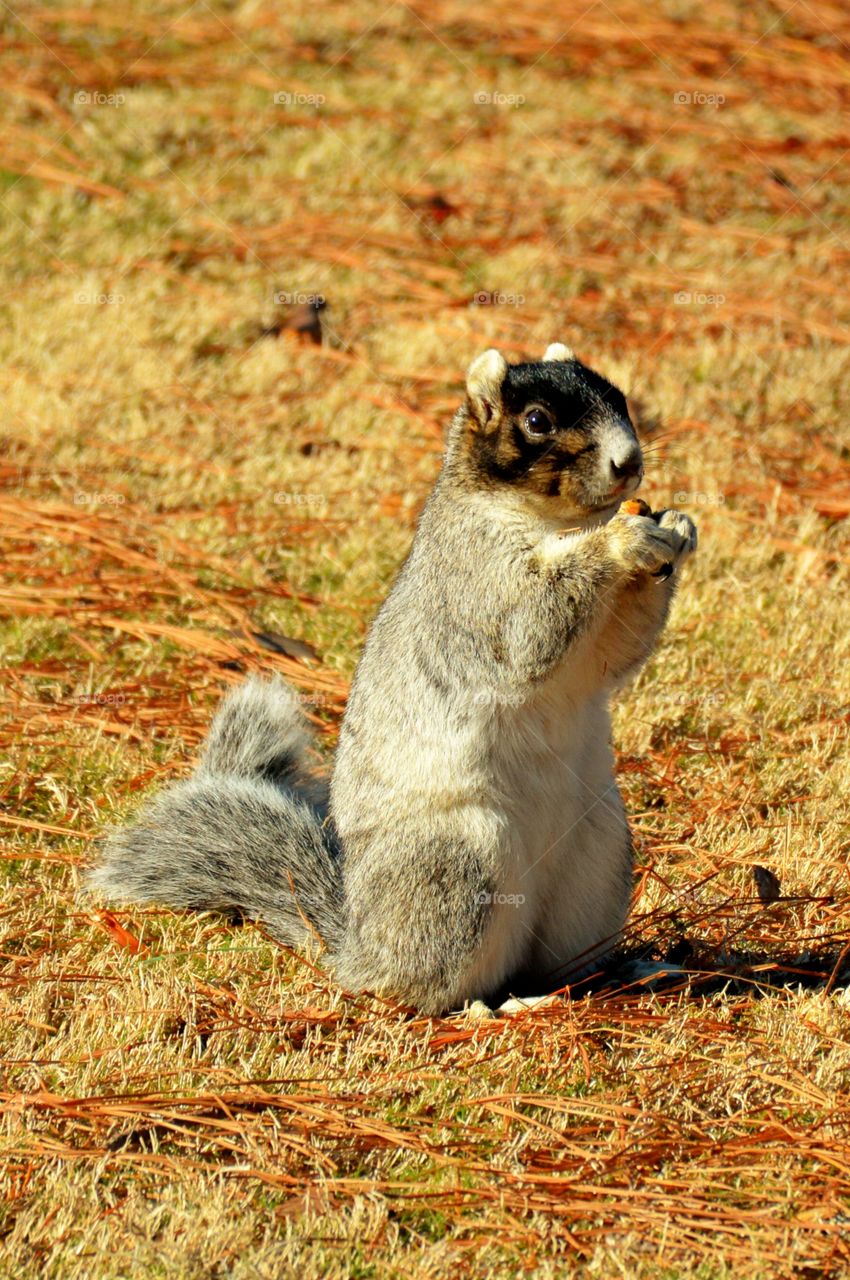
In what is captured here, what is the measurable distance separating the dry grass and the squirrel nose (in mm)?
964

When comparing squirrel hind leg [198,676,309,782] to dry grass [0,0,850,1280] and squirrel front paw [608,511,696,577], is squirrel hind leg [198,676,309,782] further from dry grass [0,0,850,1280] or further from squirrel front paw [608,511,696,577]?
squirrel front paw [608,511,696,577]

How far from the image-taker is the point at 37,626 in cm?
455

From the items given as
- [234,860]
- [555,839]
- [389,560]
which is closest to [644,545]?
[555,839]

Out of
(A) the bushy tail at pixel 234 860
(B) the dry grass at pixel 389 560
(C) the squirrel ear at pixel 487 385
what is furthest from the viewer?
(A) the bushy tail at pixel 234 860

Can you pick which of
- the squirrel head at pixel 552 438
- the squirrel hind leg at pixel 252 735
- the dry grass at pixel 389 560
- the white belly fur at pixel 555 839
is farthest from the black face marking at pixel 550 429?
the dry grass at pixel 389 560

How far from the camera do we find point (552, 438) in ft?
9.54

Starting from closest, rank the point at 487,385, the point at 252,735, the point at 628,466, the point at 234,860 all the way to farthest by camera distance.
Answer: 1. the point at 628,466
2. the point at 487,385
3. the point at 234,860
4. the point at 252,735

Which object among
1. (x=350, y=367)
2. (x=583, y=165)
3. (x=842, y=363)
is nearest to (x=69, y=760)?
(x=350, y=367)

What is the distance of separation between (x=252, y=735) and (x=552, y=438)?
105 cm

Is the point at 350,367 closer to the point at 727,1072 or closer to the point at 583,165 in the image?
the point at 583,165

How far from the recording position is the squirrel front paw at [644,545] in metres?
2.89

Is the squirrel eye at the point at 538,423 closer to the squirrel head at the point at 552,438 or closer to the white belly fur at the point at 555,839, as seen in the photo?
the squirrel head at the point at 552,438

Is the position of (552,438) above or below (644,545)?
above

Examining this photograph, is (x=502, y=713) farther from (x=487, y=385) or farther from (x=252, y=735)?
(x=252, y=735)
